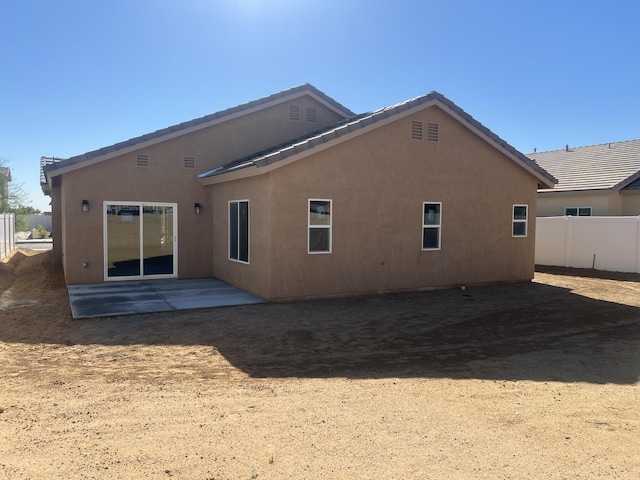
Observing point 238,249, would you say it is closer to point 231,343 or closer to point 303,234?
point 303,234

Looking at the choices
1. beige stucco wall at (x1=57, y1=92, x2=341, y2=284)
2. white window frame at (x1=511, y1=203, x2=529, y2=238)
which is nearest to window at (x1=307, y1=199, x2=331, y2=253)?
beige stucco wall at (x1=57, y1=92, x2=341, y2=284)

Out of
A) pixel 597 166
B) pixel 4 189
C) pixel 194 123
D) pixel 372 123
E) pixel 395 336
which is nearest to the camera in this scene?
pixel 395 336

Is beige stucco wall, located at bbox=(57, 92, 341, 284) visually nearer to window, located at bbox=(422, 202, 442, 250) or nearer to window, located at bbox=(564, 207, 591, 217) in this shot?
window, located at bbox=(422, 202, 442, 250)

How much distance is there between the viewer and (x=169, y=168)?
45.7ft

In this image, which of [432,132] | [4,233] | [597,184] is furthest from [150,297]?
[597,184]

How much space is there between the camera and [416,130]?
12.7 metres

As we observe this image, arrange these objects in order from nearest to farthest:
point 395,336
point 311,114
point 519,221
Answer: point 395,336, point 519,221, point 311,114

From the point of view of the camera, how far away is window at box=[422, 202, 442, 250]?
13.1m

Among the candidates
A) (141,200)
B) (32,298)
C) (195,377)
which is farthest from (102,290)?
(195,377)

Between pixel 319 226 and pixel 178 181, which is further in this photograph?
pixel 178 181

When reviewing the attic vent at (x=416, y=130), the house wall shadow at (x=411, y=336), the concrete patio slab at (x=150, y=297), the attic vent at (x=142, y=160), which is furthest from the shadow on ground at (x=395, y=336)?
the attic vent at (x=142, y=160)

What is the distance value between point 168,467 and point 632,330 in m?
8.75

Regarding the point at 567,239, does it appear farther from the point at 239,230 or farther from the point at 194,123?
the point at 194,123

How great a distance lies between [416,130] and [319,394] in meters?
8.93
